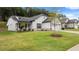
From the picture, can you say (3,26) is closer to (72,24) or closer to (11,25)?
(11,25)

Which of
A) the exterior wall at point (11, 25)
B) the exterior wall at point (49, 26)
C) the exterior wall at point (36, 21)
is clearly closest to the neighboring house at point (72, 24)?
the exterior wall at point (49, 26)

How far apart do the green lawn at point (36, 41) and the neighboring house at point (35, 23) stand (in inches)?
2.4

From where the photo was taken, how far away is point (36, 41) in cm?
343

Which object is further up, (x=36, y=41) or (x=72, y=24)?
(x=72, y=24)

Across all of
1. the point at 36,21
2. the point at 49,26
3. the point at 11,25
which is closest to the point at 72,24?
the point at 49,26

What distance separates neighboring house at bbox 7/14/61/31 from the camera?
3449 millimetres

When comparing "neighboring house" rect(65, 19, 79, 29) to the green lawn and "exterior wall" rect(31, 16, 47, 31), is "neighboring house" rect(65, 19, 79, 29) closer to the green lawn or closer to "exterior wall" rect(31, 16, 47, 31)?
the green lawn

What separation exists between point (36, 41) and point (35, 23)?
0.60 feet

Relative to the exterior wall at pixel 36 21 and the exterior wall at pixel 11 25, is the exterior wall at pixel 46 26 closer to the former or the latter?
the exterior wall at pixel 36 21

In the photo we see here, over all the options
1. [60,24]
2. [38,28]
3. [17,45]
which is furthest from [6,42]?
[60,24]

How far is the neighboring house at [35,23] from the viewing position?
3449 mm

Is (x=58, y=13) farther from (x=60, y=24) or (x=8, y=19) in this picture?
(x=8, y=19)
